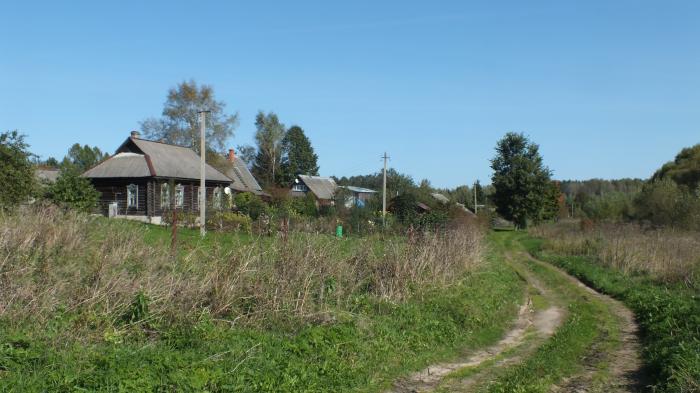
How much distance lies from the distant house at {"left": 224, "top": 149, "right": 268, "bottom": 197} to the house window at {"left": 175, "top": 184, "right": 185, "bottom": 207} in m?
Answer: 12.6

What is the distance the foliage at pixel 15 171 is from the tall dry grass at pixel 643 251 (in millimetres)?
20772

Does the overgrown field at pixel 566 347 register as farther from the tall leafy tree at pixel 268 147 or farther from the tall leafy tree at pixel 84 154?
the tall leafy tree at pixel 84 154

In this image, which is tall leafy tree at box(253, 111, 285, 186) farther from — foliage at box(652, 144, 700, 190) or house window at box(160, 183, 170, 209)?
foliage at box(652, 144, 700, 190)

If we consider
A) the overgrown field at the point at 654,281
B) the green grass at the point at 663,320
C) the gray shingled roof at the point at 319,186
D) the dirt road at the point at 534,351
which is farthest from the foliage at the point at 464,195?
the dirt road at the point at 534,351

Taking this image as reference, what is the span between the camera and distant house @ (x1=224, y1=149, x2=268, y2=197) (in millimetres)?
54781

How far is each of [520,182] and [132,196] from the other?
109 feet

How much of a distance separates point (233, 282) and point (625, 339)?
7734 millimetres

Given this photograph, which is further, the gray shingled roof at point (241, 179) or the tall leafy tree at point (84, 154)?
the tall leafy tree at point (84, 154)

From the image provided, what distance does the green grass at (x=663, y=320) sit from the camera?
25.8 ft

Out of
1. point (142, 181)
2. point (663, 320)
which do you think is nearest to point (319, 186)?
point (142, 181)

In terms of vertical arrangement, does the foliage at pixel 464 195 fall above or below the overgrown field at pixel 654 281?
above

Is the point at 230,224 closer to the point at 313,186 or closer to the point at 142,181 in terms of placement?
the point at 142,181

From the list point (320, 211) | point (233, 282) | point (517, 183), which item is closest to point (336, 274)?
point (233, 282)

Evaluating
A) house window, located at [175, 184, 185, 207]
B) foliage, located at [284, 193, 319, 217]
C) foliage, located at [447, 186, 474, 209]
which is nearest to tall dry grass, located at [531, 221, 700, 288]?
foliage, located at [284, 193, 319, 217]
